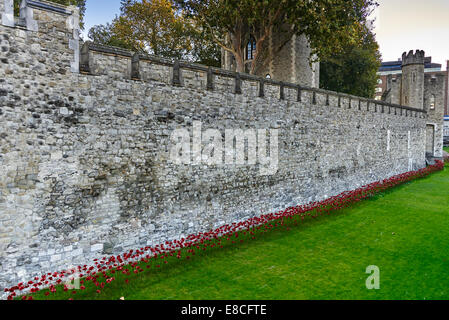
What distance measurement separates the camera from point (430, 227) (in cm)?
1059

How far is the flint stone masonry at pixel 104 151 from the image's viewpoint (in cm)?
628

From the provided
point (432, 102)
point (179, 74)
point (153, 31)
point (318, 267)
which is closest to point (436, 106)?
point (432, 102)

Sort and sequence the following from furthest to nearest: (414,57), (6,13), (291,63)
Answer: (414,57) → (291,63) → (6,13)

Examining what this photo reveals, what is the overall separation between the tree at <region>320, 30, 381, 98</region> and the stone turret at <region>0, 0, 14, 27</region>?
24.3 metres

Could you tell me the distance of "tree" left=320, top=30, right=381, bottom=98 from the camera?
2712 centimetres

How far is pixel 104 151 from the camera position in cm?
746

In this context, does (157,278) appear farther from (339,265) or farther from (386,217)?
(386,217)

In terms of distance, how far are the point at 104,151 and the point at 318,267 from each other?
5738 millimetres

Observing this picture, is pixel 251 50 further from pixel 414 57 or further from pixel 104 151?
pixel 104 151

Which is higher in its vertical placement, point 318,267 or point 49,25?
point 49,25

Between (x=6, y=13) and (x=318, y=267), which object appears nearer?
(x=6, y=13)

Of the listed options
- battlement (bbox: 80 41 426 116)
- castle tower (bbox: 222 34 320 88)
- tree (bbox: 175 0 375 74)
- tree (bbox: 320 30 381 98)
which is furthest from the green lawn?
tree (bbox: 320 30 381 98)

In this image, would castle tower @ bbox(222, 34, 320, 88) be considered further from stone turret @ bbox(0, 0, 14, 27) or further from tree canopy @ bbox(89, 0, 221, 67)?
stone turret @ bbox(0, 0, 14, 27)

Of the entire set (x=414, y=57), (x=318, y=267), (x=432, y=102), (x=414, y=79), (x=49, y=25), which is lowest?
(x=318, y=267)
